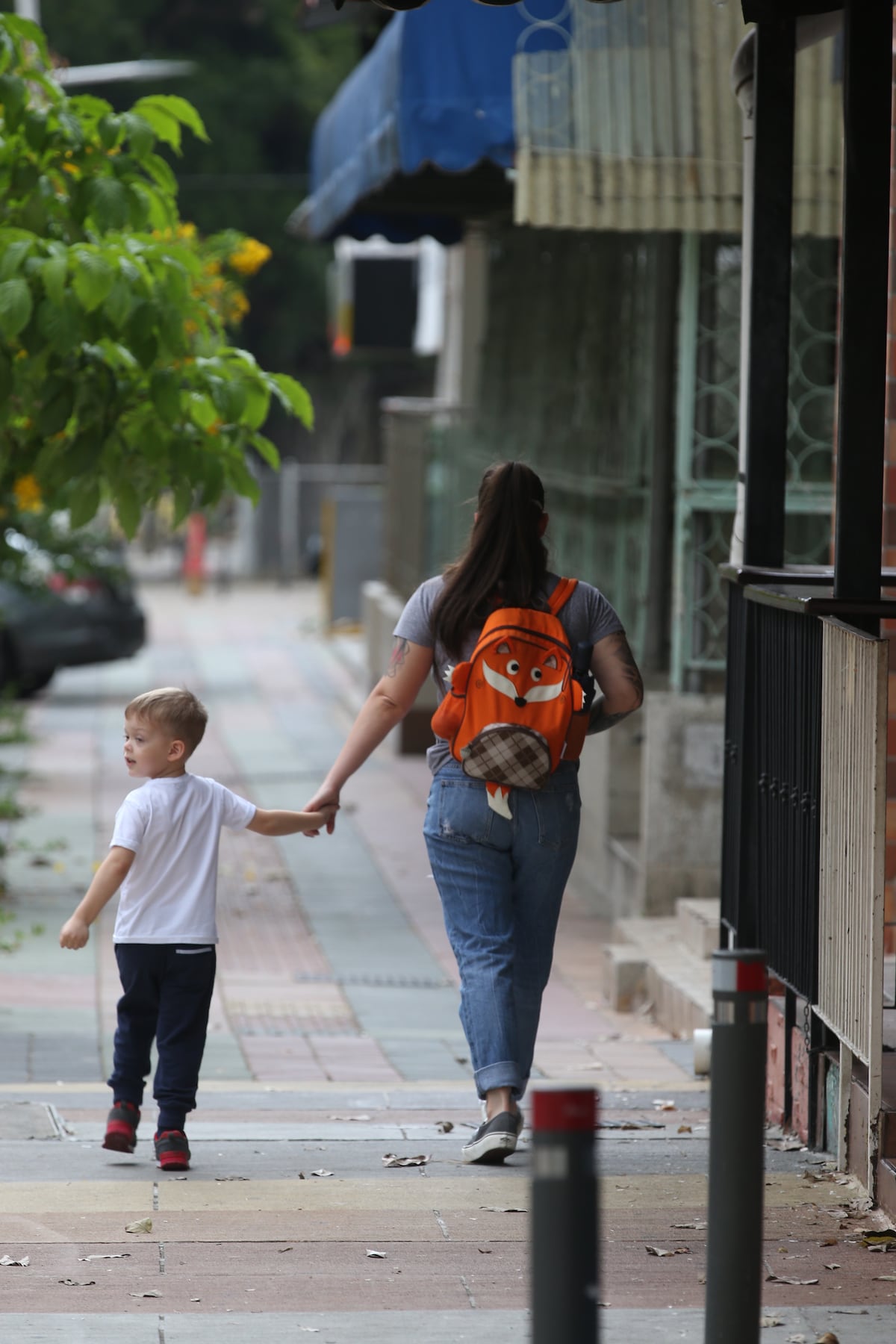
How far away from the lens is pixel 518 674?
16.0 ft

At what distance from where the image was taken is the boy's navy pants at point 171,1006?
4957 millimetres

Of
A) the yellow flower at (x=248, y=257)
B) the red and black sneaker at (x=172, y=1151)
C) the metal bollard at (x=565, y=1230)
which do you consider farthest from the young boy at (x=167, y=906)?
the yellow flower at (x=248, y=257)

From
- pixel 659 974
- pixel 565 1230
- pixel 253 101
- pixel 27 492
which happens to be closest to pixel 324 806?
pixel 565 1230

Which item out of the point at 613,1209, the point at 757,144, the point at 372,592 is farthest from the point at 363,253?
the point at 613,1209

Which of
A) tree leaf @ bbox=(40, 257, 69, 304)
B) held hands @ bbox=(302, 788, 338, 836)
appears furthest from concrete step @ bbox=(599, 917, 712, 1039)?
tree leaf @ bbox=(40, 257, 69, 304)

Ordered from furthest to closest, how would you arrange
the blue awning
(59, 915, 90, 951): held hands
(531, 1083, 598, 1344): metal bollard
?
the blue awning, (59, 915, 90, 951): held hands, (531, 1083, 598, 1344): metal bollard

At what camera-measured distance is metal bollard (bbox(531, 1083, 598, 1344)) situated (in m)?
2.48

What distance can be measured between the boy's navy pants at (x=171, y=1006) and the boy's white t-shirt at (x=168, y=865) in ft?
0.13

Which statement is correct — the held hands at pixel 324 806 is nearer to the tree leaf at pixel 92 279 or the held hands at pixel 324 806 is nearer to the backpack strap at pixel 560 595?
the backpack strap at pixel 560 595

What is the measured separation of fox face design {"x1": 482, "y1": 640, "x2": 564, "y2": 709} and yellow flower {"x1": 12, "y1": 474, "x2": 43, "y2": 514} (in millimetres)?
4329

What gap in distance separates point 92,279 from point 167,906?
248 centimetres

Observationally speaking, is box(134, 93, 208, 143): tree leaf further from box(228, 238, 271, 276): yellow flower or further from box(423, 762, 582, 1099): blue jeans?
box(228, 238, 271, 276): yellow flower

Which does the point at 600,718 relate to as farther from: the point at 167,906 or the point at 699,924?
the point at 699,924

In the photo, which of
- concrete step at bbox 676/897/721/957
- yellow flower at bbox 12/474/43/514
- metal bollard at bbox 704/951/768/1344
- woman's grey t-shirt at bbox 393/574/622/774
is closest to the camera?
metal bollard at bbox 704/951/768/1344
